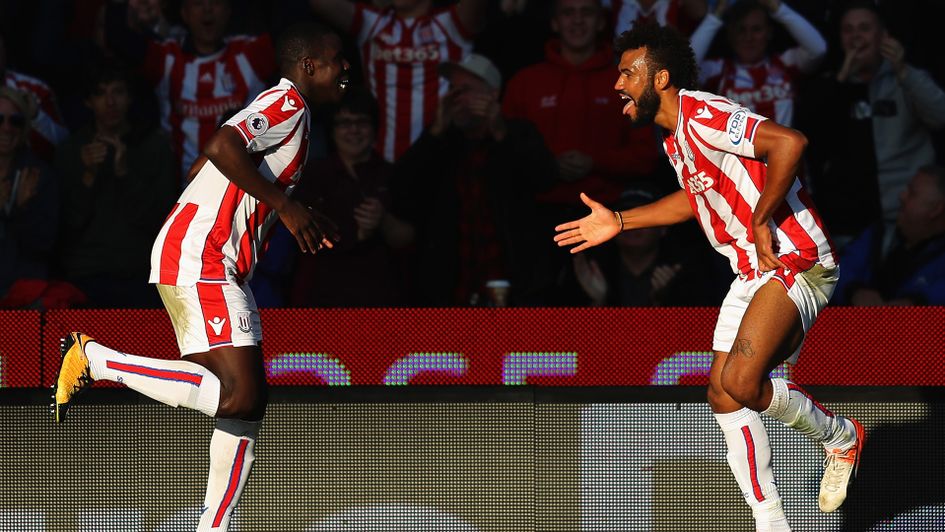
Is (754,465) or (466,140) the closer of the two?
(754,465)

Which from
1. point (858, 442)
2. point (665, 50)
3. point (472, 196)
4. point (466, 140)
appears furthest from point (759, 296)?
point (466, 140)

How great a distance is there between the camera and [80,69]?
8227 mm

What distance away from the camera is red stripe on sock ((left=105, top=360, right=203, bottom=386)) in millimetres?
4730

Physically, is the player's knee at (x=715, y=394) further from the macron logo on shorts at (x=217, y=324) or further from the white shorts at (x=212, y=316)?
the macron logo on shorts at (x=217, y=324)

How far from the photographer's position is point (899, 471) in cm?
522

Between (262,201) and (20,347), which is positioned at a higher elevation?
(262,201)

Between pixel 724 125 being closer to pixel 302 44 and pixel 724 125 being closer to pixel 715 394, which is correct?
pixel 715 394

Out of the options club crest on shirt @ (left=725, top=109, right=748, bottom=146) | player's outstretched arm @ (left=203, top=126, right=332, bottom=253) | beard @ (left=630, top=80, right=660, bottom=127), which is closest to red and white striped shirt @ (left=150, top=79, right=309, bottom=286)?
player's outstretched arm @ (left=203, top=126, right=332, bottom=253)

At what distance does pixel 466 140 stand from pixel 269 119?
267 cm

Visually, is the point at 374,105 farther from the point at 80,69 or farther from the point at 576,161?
the point at 80,69

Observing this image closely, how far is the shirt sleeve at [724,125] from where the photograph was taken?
15.1ft

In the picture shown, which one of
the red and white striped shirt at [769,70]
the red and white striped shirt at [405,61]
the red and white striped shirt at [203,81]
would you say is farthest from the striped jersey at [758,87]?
the red and white striped shirt at [203,81]

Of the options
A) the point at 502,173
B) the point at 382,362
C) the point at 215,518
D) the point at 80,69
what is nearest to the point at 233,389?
the point at 215,518

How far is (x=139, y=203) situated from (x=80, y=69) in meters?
1.23
